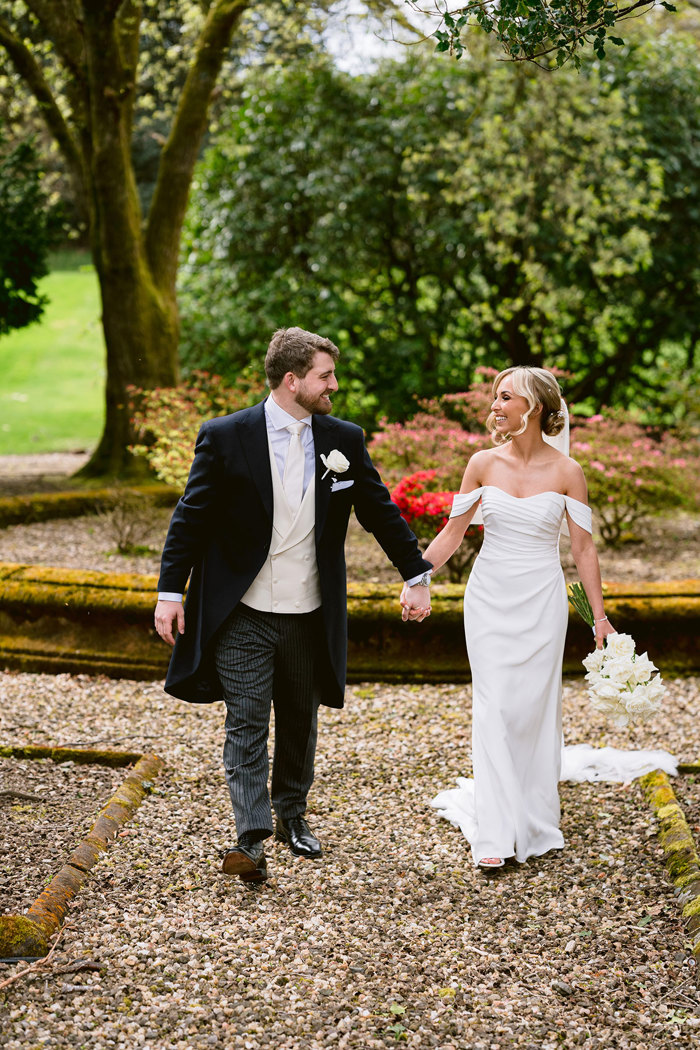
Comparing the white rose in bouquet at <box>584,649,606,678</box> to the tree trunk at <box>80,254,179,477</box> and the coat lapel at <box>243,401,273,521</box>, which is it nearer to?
the coat lapel at <box>243,401,273,521</box>

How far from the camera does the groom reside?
3479 millimetres

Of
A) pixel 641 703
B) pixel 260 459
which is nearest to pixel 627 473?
pixel 641 703

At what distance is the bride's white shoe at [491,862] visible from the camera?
3.66 meters

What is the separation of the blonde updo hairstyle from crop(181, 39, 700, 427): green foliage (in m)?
7.28

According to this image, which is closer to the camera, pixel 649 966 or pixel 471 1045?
pixel 471 1045

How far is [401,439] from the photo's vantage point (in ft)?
26.8

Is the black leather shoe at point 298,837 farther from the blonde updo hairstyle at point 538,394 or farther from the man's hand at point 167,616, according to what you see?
the blonde updo hairstyle at point 538,394

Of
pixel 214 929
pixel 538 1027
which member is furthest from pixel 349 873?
pixel 538 1027

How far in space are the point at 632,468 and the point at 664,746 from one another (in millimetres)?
3693

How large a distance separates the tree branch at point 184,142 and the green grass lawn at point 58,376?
478 centimetres

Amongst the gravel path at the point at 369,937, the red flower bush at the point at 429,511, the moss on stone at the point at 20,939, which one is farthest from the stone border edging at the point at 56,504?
the moss on stone at the point at 20,939

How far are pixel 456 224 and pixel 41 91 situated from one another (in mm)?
4816

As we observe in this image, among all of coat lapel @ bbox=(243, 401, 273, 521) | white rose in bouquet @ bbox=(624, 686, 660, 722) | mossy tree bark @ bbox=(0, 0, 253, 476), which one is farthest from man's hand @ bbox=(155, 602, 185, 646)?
mossy tree bark @ bbox=(0, 0, 253, 476)

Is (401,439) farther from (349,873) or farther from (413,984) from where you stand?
(413,984)
